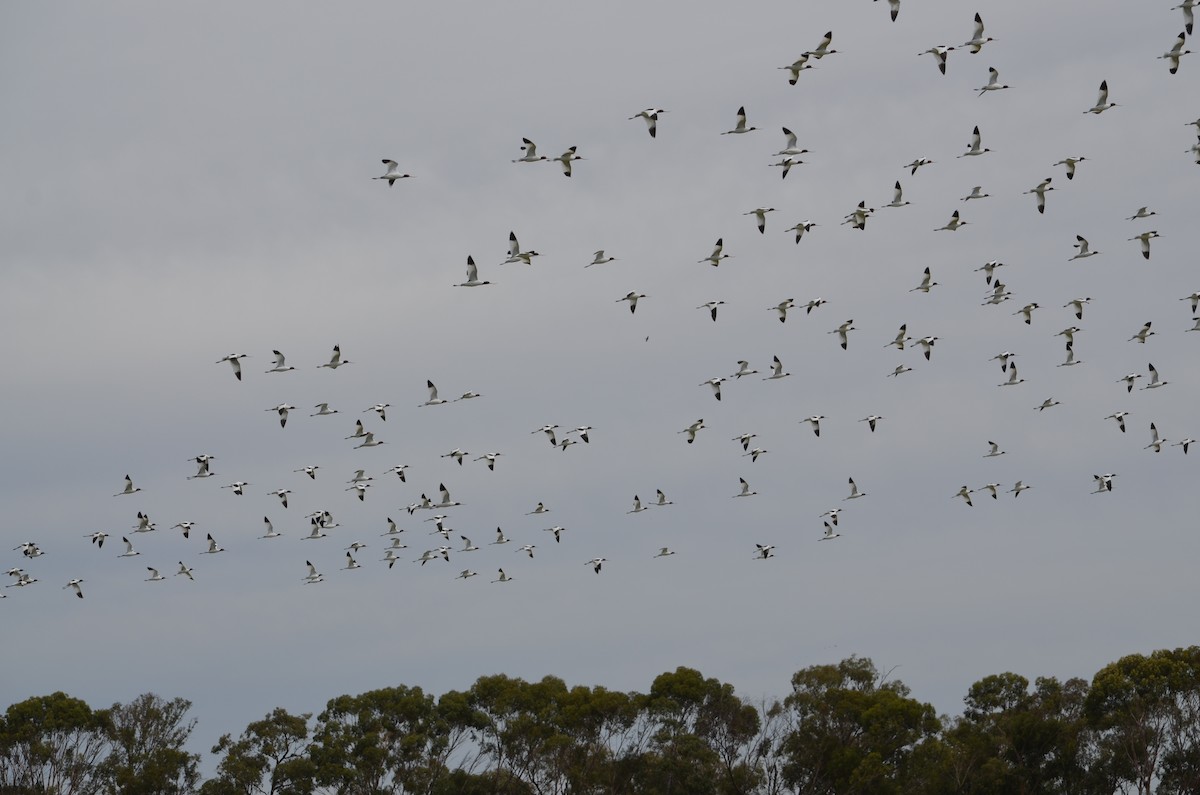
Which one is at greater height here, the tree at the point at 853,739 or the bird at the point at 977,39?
the bird at the point at 977,39

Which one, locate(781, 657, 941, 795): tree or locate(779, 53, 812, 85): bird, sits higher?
locate(779, 53, 812, 85): bird

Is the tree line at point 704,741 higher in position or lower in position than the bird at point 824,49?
lower

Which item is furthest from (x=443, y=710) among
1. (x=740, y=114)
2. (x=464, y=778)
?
(x=740, y=114)

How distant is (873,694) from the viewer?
9312 cm

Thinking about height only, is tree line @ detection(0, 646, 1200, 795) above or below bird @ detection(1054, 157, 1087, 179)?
below

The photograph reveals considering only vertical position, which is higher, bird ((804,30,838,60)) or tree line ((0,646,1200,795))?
bird ((804,30,838,60))

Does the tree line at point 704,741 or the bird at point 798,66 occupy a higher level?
the bird at point 798,66

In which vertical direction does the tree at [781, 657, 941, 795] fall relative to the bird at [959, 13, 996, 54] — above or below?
below

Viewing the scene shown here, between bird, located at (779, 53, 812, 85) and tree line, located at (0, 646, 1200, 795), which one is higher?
bird, located at (779, 53, 812, 85)

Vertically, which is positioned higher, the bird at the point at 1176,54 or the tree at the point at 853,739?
the bird at the point at 1176,54

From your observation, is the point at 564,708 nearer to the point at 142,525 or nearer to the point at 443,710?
the point at 443,710

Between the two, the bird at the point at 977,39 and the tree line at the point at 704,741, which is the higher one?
the bird at the point at 977,39

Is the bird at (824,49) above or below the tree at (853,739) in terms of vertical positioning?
above

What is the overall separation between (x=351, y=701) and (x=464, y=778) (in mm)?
6217
